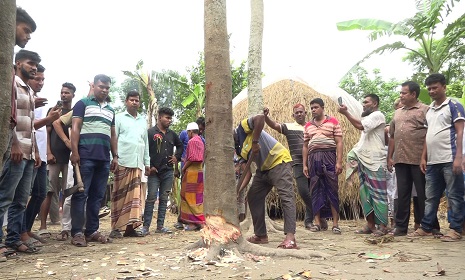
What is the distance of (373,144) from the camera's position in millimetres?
5793

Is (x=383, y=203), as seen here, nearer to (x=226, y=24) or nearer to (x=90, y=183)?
(x=226, y=24)

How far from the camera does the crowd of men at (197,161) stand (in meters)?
4.40

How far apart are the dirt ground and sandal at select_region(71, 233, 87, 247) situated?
120 mm

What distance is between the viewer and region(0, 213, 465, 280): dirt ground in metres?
3.23

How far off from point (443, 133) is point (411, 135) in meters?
0.46

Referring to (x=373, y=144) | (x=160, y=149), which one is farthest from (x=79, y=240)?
(x=373, y=144)

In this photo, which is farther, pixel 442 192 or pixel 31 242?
pixel 442 192

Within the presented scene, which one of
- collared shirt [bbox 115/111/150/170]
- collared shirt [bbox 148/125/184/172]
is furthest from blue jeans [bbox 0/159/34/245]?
collared shirt [bbox 148/125/184/172]

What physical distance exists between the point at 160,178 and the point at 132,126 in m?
1.01

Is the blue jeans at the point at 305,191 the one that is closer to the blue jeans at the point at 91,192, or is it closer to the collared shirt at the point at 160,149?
the collared shirt at the point at 160,149

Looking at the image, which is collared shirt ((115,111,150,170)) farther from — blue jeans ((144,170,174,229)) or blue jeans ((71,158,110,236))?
blue jeans ((71,158,110,236))

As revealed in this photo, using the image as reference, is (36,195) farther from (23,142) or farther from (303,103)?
(303,103)

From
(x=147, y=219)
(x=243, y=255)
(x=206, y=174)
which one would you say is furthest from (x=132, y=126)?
(x=243, y=255)

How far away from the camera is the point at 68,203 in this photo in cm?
598
